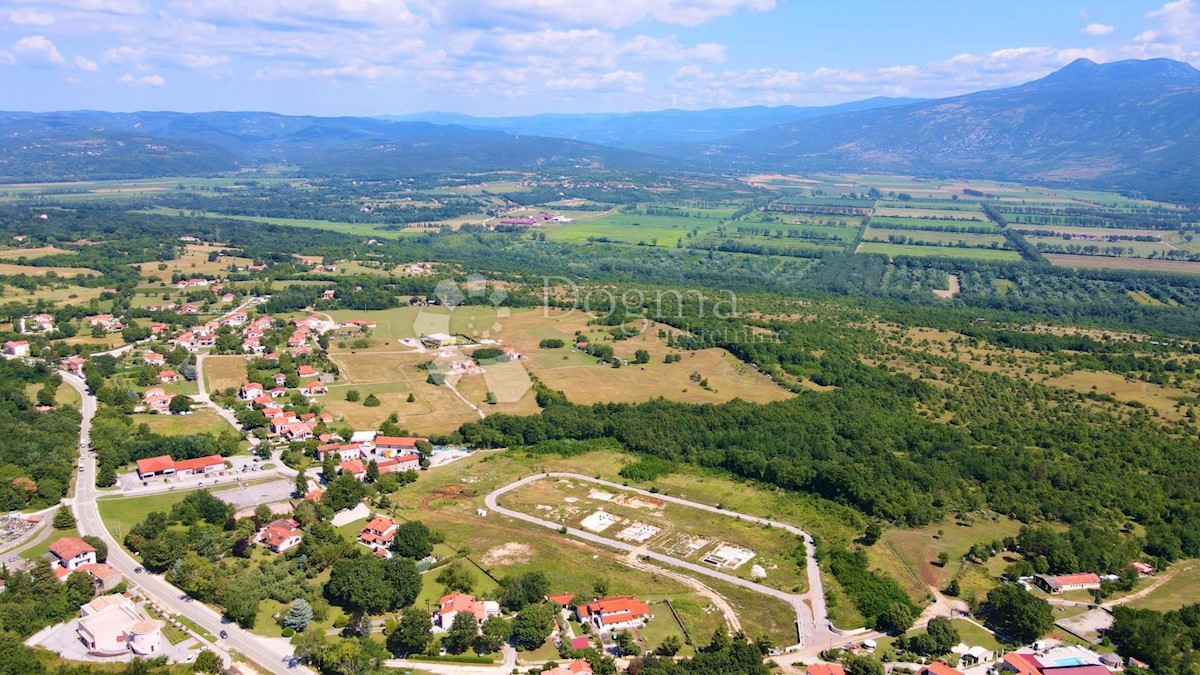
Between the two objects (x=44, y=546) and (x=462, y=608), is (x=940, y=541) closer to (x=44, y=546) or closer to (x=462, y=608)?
(x=462, y=608)

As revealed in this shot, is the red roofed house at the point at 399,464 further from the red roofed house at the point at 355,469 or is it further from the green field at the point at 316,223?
the green field at the point at 316,223

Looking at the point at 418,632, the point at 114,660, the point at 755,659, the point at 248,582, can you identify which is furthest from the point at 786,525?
the point at 114,660

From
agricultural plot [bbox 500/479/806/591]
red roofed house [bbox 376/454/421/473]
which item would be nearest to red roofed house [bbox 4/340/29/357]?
red roofed house [bbox 376/454/421/473]

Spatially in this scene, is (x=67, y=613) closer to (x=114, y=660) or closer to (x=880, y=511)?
(x=114, y=660)

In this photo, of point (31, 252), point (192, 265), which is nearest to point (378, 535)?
point (192, 265)

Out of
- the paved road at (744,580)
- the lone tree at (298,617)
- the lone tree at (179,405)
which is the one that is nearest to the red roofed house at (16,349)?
the lone tree at (179,405)

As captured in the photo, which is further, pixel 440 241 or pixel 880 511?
pixel 440 241
